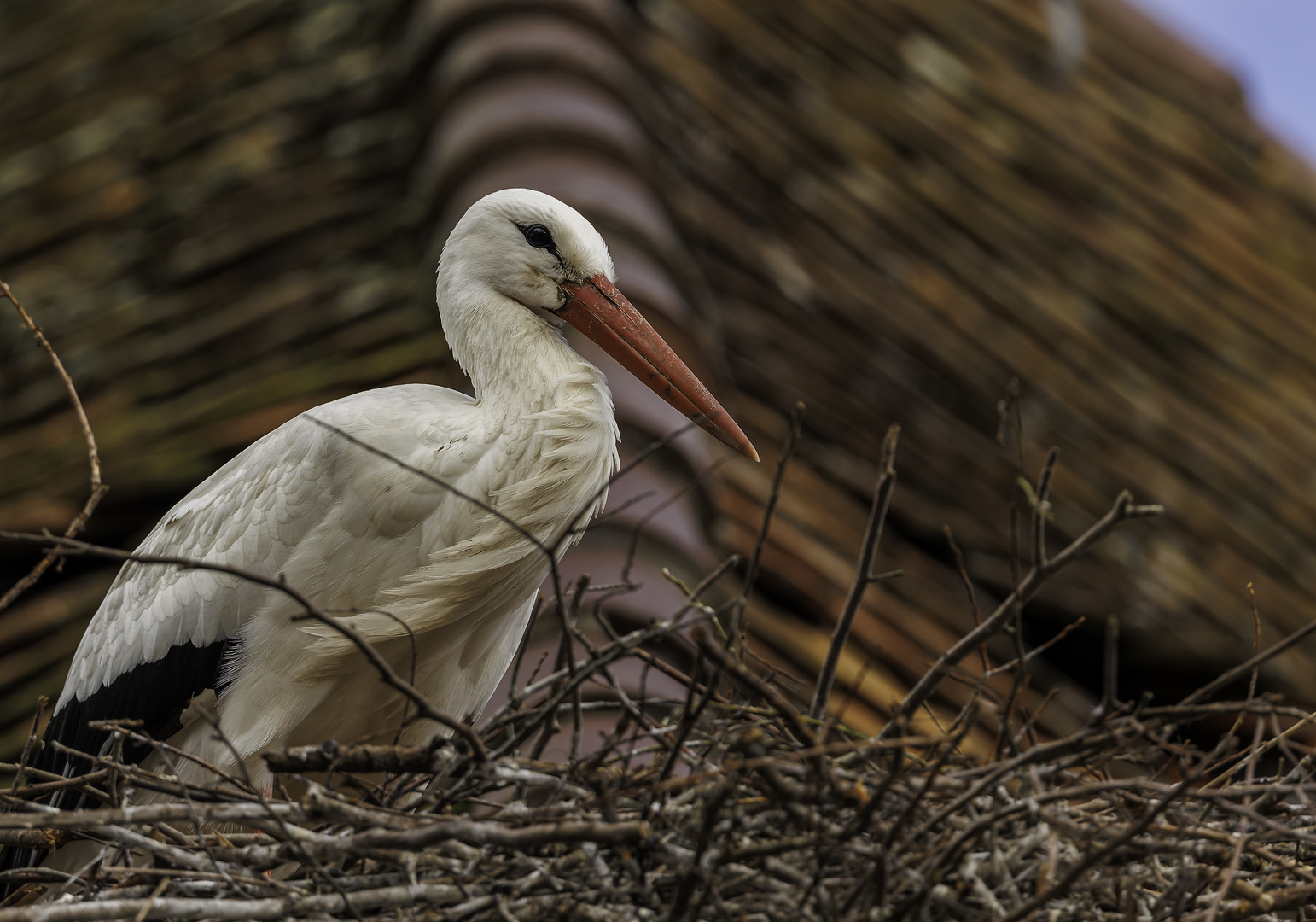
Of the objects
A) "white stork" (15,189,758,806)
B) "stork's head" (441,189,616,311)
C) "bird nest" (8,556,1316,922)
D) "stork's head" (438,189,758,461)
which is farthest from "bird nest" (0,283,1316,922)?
"stork's head" (441,189,616,311)

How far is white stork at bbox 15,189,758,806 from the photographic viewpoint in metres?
2.72

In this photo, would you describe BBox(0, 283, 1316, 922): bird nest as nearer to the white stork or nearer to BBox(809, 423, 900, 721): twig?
BBox(809, 423, 900, 721): twig

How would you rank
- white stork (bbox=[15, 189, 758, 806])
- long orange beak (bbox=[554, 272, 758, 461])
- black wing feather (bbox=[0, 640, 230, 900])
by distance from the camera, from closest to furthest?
white stork (bbox=[15, 189, 758, 806])
black wing feather (bbox=[0, 640, 230, 900])
long orange beak (bbox=[554, 272, 758, 461])

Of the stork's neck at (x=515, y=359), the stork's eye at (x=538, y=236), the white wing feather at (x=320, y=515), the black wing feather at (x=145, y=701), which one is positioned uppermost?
the stork's eye at (x=538, y=236)

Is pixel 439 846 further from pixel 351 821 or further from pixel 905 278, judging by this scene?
pixel 905 278

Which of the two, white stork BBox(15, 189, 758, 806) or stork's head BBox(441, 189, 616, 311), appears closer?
white stork BBox(15, 189, 758, 806)

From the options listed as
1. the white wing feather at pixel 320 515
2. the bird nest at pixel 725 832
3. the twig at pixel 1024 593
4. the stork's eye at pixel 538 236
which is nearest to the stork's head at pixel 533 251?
the stork's eye at pixel 538 236

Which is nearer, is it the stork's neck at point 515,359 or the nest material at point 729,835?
the nest material at point 729,835

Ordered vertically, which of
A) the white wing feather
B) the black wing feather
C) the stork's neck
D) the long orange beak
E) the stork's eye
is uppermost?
the stork's eye

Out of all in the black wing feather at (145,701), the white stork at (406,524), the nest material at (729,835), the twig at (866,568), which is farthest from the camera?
the black wing feather at (145,701)

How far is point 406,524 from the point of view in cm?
274

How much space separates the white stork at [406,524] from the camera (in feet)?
8.93

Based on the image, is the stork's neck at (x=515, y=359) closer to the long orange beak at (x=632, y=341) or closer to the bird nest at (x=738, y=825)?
the long orange beak at (x=632, y=341)

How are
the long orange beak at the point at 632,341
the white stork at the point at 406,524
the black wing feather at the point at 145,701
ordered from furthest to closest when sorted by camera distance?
the long orange beak at the point at 632,341 → the black wing feather at the point at 145,701 → the white stork at the point at 406,524
